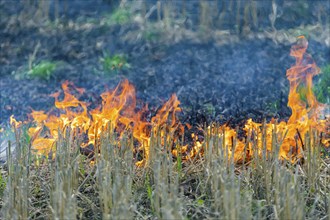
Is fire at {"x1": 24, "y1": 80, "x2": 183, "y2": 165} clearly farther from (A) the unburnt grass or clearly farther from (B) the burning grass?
(A) the unburnt grass

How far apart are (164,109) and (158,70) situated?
204cm

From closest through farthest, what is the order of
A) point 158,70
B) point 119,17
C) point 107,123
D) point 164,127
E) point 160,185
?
point 160,185 < point 164,127 < point 107,123 < point 158,70 < point 119,17

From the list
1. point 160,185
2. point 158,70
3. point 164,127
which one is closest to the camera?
point 160,185

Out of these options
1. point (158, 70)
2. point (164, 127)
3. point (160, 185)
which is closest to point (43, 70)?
point (158, 70)

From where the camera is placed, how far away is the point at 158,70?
27.6ft

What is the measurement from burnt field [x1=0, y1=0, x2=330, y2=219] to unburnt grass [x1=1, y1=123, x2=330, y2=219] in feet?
0.04

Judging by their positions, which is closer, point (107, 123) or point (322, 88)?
point (107, 123)

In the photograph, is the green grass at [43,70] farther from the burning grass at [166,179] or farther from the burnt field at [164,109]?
the burning grass at [166,179]

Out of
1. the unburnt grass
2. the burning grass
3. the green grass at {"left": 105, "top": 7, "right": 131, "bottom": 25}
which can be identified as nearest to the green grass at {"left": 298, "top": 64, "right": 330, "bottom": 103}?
the burning grass

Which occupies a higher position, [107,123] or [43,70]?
[43,70]

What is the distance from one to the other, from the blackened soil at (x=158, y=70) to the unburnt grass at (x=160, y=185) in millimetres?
2072

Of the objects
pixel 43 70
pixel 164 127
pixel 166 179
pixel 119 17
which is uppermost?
pixel 119 17

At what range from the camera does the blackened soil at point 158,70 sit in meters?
7.50

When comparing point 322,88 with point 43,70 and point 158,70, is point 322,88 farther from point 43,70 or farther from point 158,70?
point 43,70
